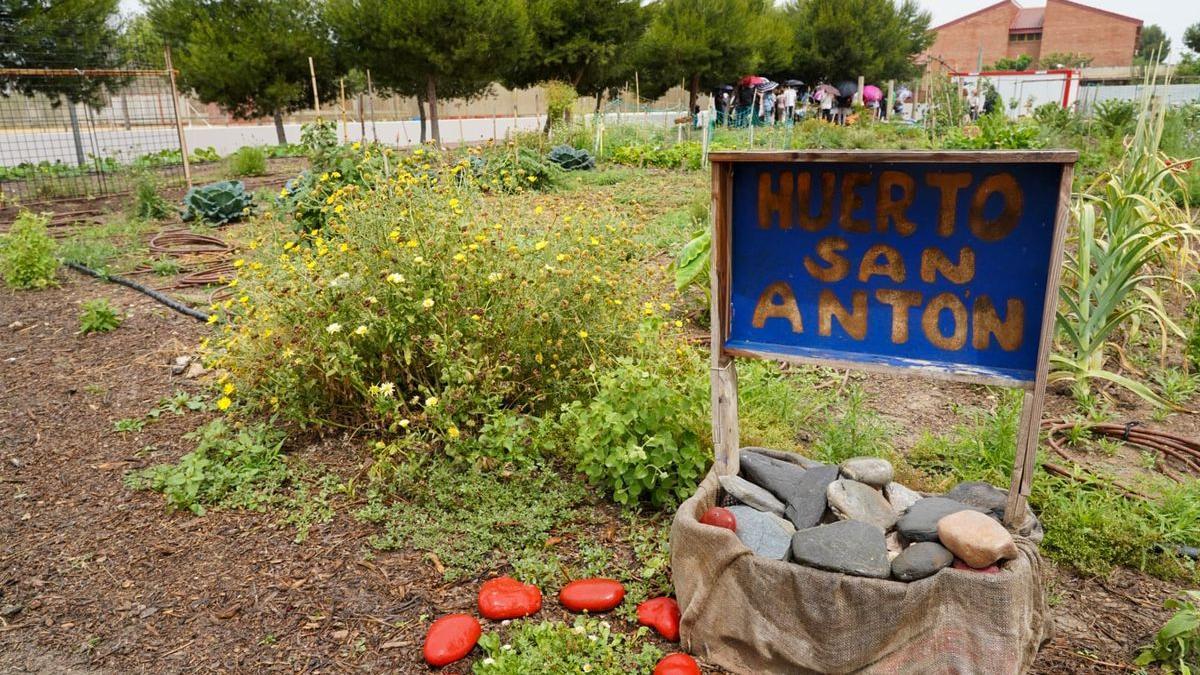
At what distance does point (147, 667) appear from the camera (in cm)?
236

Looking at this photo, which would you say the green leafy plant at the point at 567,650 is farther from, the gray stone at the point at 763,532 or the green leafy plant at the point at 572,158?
the green leafy plant at the point at 572,158

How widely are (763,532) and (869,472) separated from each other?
485mm

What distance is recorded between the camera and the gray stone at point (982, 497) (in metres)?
2.58

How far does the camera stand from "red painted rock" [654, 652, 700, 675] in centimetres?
225

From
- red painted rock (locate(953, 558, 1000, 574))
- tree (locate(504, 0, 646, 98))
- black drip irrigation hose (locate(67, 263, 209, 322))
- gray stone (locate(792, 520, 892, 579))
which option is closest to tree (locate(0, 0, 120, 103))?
black drip irrigation hose (locate(67, 263, 209, 322))

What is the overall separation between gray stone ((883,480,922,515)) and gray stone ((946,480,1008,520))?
0.13 metres

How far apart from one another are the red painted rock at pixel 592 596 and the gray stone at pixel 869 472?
2.82 feet

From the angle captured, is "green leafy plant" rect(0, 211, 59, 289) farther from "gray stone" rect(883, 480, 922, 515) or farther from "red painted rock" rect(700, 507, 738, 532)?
"gray stone" rect(883, 480, 922, 515)

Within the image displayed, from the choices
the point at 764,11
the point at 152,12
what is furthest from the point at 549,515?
the point at 764,11

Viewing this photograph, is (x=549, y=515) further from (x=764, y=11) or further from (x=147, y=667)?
(x=764, y=11)

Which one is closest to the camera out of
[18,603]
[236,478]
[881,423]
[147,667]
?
[147,667]

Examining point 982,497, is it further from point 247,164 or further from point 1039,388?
point 247,164

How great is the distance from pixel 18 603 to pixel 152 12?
20409 mm

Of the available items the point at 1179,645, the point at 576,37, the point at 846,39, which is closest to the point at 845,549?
the point at 1179,645
